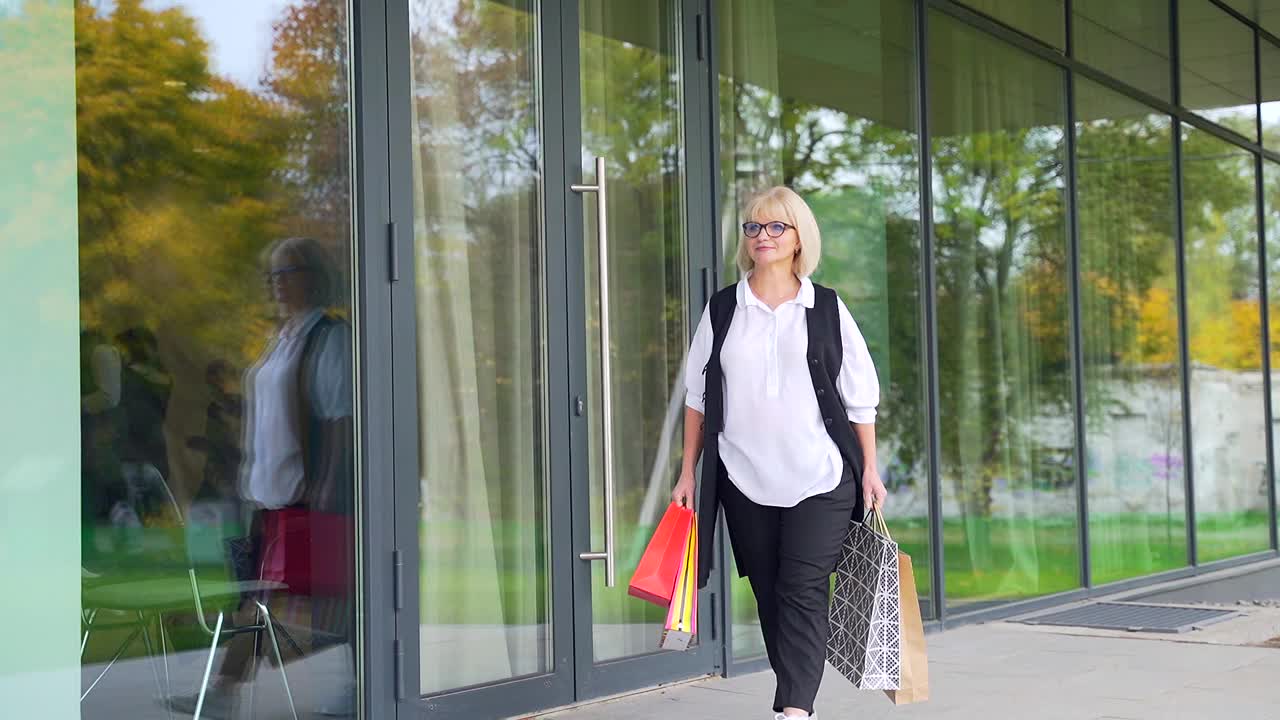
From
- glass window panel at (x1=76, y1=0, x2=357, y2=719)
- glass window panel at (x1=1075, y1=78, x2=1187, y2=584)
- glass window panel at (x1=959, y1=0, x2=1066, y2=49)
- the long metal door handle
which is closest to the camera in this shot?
glass window panel at (x1=76, y1=0, x2=357, y2=719)

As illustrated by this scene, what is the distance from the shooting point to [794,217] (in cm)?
372

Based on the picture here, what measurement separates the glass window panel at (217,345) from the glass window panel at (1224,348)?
671 centimetres

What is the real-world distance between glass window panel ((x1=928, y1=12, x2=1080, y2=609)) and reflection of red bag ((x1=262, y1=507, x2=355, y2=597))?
3.51 metres

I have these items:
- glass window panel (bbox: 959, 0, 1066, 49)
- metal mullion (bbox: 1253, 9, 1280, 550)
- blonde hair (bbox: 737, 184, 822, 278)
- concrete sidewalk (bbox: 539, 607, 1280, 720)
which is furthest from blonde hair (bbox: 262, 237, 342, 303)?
metal mullion (bbox: 1253, 9, 1280, 550)

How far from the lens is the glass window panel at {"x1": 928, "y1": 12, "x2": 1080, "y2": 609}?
6754 millimetres

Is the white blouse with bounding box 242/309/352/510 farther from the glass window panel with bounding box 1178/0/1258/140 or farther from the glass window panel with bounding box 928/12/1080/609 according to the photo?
the glass window panel with bounding box 1178/0/1258/140

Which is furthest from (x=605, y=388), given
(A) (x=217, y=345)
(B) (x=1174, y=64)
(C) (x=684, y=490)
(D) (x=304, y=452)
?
(B) (x=1174, y=64)

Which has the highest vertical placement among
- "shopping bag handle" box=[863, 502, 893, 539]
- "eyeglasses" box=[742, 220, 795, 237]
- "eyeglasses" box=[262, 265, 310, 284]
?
"eyeglasses" box=[742, 220, 795, 237]

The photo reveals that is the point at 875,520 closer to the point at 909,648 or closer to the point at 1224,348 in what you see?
the point at 909,648

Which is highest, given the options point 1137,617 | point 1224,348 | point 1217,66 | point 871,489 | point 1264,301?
point 1217,66

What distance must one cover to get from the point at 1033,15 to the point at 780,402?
4.59 m

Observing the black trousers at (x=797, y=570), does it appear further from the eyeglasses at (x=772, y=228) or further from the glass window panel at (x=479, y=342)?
the glass window panel at (x=479, y=342)

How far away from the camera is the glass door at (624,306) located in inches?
177

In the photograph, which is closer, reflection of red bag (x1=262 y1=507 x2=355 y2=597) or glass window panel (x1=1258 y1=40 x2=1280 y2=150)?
reflection of red bag (x1=262 y1=507 x2=355 y2=597)
